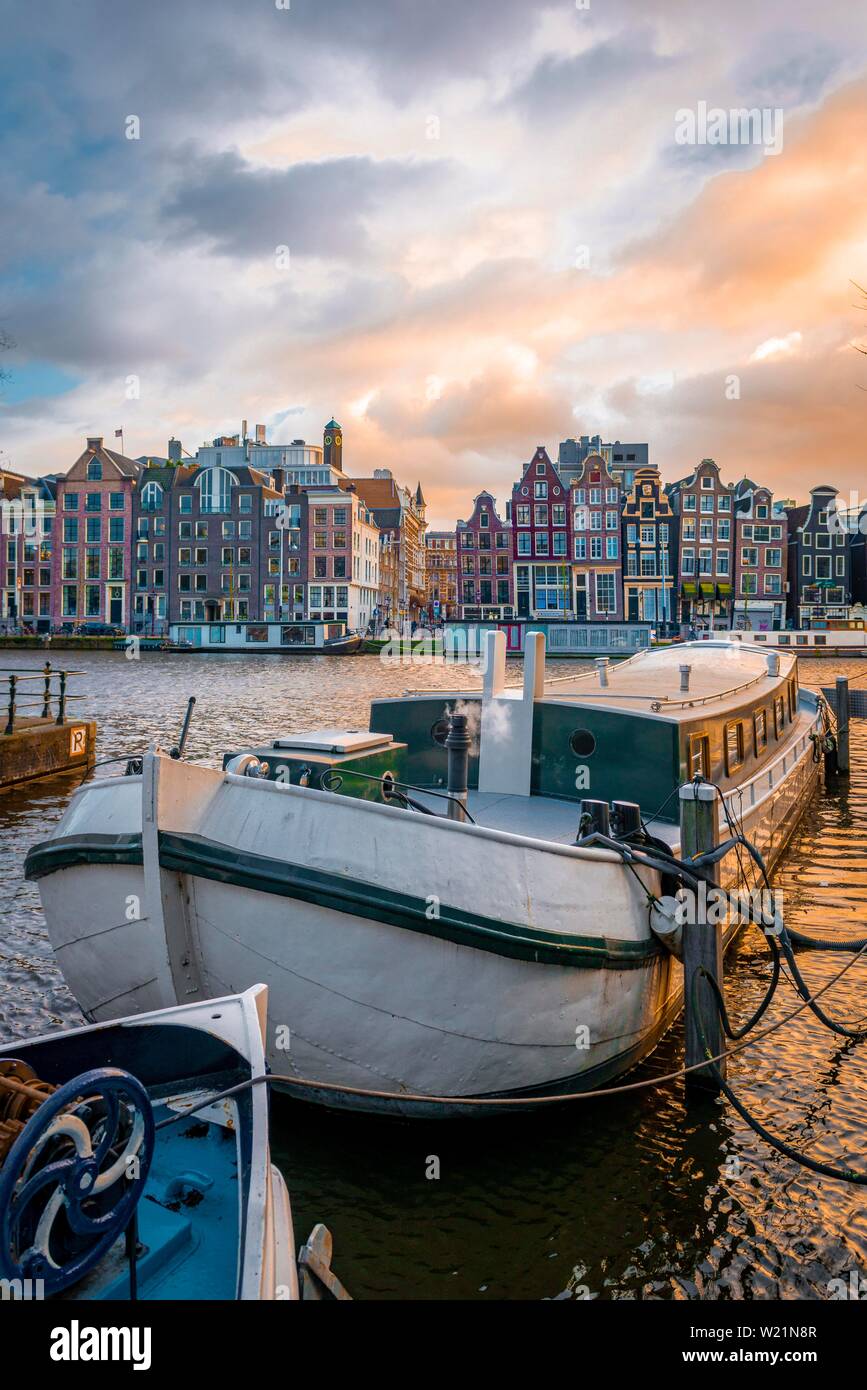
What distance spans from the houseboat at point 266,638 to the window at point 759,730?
6299cm

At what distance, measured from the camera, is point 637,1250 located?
5379mm

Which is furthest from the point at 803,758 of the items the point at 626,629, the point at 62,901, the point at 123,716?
the point at 626,629

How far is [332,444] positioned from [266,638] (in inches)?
1393

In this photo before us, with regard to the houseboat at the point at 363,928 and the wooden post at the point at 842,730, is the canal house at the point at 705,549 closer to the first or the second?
the wooden post at the point at 842,730

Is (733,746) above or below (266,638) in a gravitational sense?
below

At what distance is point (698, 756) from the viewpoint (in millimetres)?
9562

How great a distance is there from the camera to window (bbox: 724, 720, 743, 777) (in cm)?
1070

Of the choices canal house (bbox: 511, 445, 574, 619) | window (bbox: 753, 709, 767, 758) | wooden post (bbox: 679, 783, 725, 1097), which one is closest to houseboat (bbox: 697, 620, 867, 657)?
canal house (bbox: 511, 445, 574, 619)

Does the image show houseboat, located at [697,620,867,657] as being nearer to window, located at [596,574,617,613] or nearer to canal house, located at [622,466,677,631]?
canal house, located at [622,466,677,631]

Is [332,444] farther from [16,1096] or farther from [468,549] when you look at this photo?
[16,1096]

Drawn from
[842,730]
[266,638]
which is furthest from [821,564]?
[842,730]

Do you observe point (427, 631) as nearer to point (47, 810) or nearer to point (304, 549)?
point (304, 549)

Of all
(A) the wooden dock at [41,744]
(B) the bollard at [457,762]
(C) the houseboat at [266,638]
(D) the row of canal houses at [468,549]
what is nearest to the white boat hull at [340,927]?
(B) the bollard at [457,762]

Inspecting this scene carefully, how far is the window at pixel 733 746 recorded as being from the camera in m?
10.7
